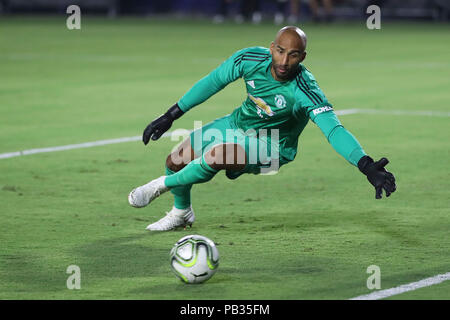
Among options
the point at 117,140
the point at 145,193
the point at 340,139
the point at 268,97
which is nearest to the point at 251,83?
the point at 268,97

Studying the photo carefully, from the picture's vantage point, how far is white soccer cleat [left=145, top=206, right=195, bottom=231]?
7.69 m

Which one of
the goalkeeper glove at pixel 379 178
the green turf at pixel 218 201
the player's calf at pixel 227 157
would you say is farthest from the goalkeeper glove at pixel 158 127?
the goalkeeper glove at pixel 379 178

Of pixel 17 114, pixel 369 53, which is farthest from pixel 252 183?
pixel 369 53

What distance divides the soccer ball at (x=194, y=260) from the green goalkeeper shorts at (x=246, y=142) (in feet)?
3.63

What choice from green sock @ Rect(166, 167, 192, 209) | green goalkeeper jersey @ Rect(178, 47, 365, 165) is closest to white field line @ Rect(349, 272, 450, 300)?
green goalkeeper jersey @ Rect(178, 47, 365, 165)

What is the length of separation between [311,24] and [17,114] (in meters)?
20.0

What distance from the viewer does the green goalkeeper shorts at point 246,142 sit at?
7.39 metres

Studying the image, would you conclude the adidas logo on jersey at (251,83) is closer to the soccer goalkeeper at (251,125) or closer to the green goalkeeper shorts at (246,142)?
the soccer goalkeeper at (251,125)

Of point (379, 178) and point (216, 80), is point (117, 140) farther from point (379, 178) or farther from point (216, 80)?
point (379, 178)

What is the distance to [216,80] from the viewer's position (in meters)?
7.52

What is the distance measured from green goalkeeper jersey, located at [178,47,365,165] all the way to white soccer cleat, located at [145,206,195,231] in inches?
30.1

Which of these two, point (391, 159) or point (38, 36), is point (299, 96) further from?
point (38, 36)

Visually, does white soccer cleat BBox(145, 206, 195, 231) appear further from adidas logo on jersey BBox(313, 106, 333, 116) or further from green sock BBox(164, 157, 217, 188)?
adidas logo on jersey BBox(313, 106, 333, 116)

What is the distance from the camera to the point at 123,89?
16.9 metres
